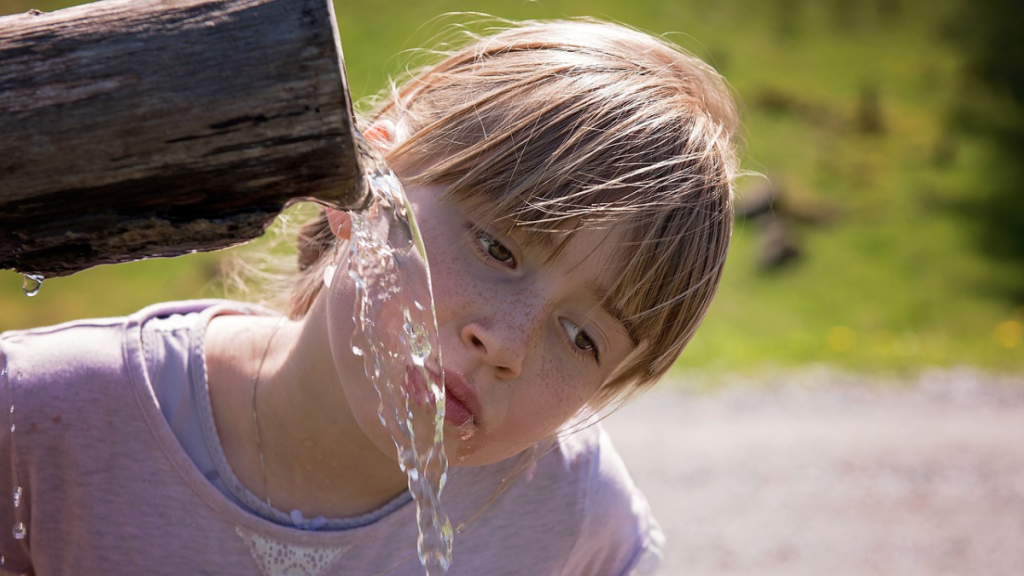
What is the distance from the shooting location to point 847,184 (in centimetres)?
1060

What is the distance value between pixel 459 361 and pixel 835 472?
175 inches

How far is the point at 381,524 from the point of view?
6.38 feet

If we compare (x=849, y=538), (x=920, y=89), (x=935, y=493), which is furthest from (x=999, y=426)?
(x=920, y=89)

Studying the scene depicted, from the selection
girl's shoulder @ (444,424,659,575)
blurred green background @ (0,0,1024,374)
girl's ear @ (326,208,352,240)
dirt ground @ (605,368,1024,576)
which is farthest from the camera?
blurred green background @ (0,0,1024,374)

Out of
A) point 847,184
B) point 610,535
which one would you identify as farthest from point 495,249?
point 847,184

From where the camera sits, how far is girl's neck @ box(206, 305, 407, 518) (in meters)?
1.88

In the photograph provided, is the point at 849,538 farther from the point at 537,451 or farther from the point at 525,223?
the point at 525,223

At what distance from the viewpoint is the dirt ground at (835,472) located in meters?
4.70

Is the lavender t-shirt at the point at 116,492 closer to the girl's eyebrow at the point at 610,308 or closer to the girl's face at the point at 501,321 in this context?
the girl's face at the point at 501,321

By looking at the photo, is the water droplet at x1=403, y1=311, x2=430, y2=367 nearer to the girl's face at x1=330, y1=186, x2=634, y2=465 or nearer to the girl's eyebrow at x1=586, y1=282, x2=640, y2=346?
the girl's face at x1=330, y1=186, x2=634, y2=465

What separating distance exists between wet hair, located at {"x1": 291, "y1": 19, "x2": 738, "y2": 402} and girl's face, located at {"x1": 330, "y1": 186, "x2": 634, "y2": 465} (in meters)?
0.04

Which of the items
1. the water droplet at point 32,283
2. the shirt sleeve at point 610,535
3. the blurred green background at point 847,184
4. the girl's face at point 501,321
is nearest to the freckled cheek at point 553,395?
the girl's face at point 501,321

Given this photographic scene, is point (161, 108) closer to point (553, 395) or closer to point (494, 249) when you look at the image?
point (494, 249)

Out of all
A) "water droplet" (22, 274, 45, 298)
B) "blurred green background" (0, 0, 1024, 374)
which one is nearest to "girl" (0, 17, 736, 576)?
"water droplet" (22, 274, 45, 298)
